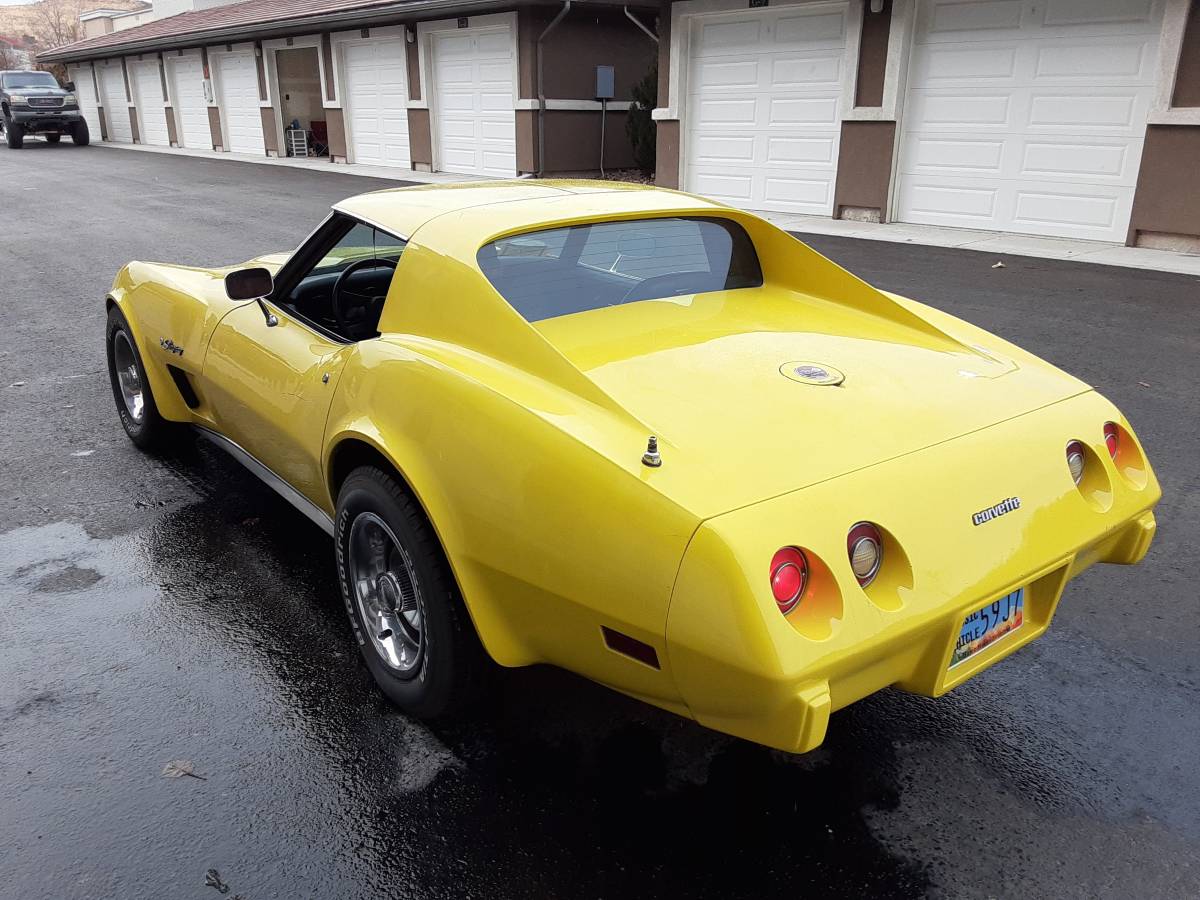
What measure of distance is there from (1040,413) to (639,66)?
1910 centimetres

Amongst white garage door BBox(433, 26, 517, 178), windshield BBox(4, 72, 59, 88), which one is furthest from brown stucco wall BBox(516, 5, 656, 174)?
windshield BBox(4, 72, 59, 88)

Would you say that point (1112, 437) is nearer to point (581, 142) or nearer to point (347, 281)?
point (347, 281)

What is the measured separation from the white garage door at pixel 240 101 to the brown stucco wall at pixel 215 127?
271 millimetres

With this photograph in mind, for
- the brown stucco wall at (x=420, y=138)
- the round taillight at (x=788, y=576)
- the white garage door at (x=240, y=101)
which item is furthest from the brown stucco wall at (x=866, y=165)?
the white garage door at (x=240, y=101)

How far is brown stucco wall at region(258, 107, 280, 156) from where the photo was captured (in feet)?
86.8

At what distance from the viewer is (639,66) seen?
2005 centimetres

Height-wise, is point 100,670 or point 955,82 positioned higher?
point 955,82

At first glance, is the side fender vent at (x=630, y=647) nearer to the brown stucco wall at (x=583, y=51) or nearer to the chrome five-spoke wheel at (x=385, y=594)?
the chrome five-spoke wheel at (x=385, y=594)

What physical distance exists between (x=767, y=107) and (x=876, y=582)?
44.0 feet

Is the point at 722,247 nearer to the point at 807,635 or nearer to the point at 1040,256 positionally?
the point at 807,635

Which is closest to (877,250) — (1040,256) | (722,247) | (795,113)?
(1040,256)

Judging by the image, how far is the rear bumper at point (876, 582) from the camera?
1916 millimetres

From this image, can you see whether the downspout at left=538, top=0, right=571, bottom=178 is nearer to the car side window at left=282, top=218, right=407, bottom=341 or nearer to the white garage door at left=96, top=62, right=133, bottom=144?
the car side window at left=282, top=218, right=407, bottom=341

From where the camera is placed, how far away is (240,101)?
27828 mm
